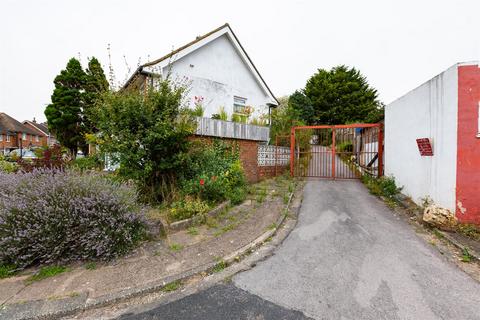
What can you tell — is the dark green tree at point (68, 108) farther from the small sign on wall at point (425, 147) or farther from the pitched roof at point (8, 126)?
the pitched roof at point (8, 126)

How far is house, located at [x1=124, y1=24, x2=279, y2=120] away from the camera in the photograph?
32.6 ft

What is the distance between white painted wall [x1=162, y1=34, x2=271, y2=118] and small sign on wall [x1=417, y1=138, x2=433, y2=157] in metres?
6.71

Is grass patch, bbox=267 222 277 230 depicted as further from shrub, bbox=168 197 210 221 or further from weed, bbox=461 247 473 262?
weed, bbox=461 247 473 262

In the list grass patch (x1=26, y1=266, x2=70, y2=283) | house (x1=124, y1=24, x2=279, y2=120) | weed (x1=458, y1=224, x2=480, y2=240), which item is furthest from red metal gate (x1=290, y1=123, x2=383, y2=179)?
grass patch (x1=26, y1=266, x2=70, y2=283)

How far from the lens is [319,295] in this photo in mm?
2553

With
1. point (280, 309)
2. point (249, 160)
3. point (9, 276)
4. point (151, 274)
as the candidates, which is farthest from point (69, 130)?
point (280, 309)

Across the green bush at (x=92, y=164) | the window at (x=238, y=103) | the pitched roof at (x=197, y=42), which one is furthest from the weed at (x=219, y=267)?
the window at (x=238, y=103)

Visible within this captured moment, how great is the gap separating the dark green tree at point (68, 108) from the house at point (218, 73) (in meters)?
9.00

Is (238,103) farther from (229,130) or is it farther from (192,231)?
(192,231)

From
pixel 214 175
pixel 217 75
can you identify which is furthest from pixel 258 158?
pixel 217 75

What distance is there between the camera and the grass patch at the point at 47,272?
114 inches

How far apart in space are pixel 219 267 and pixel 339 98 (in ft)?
93.7

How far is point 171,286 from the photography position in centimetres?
277

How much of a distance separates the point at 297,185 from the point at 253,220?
12.3 ft
